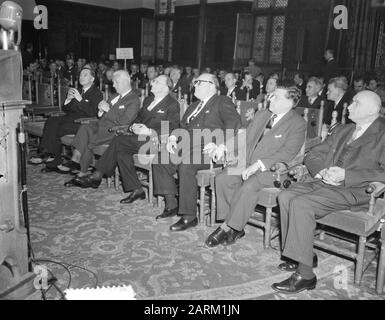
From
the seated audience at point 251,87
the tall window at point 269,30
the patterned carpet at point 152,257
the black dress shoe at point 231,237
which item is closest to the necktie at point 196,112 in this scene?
the patterned carpet at point 152,257

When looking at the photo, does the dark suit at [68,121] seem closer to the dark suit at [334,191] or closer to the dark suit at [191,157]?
the dark suit at [191,157]

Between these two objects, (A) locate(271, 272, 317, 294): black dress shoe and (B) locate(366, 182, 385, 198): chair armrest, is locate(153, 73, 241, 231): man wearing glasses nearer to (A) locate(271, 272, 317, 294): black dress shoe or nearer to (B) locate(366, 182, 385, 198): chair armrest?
(A) locate(271, 272, 317, 294): black dress shoe

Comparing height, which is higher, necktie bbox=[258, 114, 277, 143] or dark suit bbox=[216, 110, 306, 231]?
necktie bbox=[258, 114, 277, 143]

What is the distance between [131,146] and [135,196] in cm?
50

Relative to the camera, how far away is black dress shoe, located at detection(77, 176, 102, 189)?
4196 millimetres

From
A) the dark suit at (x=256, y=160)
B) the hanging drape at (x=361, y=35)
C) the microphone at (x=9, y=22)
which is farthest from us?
the hanging drape at (x=361, y=35)

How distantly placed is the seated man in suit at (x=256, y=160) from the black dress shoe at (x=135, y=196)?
100 centimetres

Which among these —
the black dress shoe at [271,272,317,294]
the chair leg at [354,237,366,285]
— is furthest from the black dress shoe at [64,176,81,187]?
the chair leg at [354,237,366,285]

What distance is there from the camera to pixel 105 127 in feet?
14.5

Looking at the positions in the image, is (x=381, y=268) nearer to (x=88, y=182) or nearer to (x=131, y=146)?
(x=131, y=146)

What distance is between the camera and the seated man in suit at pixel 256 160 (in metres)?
3.00

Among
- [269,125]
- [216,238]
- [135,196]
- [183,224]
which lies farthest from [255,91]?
[216,238]

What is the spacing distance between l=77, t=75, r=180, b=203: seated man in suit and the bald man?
5.39 ft
